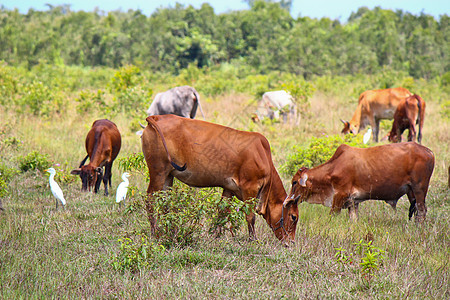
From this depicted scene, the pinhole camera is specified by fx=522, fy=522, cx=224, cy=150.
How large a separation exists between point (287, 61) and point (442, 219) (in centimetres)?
2561

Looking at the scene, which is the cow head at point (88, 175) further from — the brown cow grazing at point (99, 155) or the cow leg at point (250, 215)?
the cow leg at point (250, 215)

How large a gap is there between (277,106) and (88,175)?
863 cm

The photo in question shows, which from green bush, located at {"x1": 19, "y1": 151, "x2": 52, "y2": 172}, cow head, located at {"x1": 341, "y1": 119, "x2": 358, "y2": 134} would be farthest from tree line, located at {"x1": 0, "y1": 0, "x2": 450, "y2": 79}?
green bush, located at {"x1": 19, "y1": 151, "x2": 52, "y2": 172}

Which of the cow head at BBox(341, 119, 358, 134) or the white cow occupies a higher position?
the white cow

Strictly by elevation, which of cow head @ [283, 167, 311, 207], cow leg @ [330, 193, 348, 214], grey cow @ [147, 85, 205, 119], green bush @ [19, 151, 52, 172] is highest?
grey cow @ [147, 85, 205, 119]

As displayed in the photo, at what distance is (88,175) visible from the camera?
858 centimetres

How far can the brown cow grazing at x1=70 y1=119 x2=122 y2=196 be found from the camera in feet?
28.2

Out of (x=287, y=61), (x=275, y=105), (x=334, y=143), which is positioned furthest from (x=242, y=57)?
(x=334, y=143)

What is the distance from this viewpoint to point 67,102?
16.4m

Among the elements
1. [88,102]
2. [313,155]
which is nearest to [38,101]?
[88,102]

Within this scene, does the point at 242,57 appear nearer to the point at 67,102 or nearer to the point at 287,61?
the point at 287,61

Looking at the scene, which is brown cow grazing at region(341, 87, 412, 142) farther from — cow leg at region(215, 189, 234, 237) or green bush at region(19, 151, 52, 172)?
cow leg at region(215, 189, 234, 237)

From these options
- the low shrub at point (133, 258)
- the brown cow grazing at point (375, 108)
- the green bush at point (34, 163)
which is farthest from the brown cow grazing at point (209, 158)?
the brown cow grazing at point (375, 108)

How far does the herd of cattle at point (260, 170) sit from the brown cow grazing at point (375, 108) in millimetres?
7437
